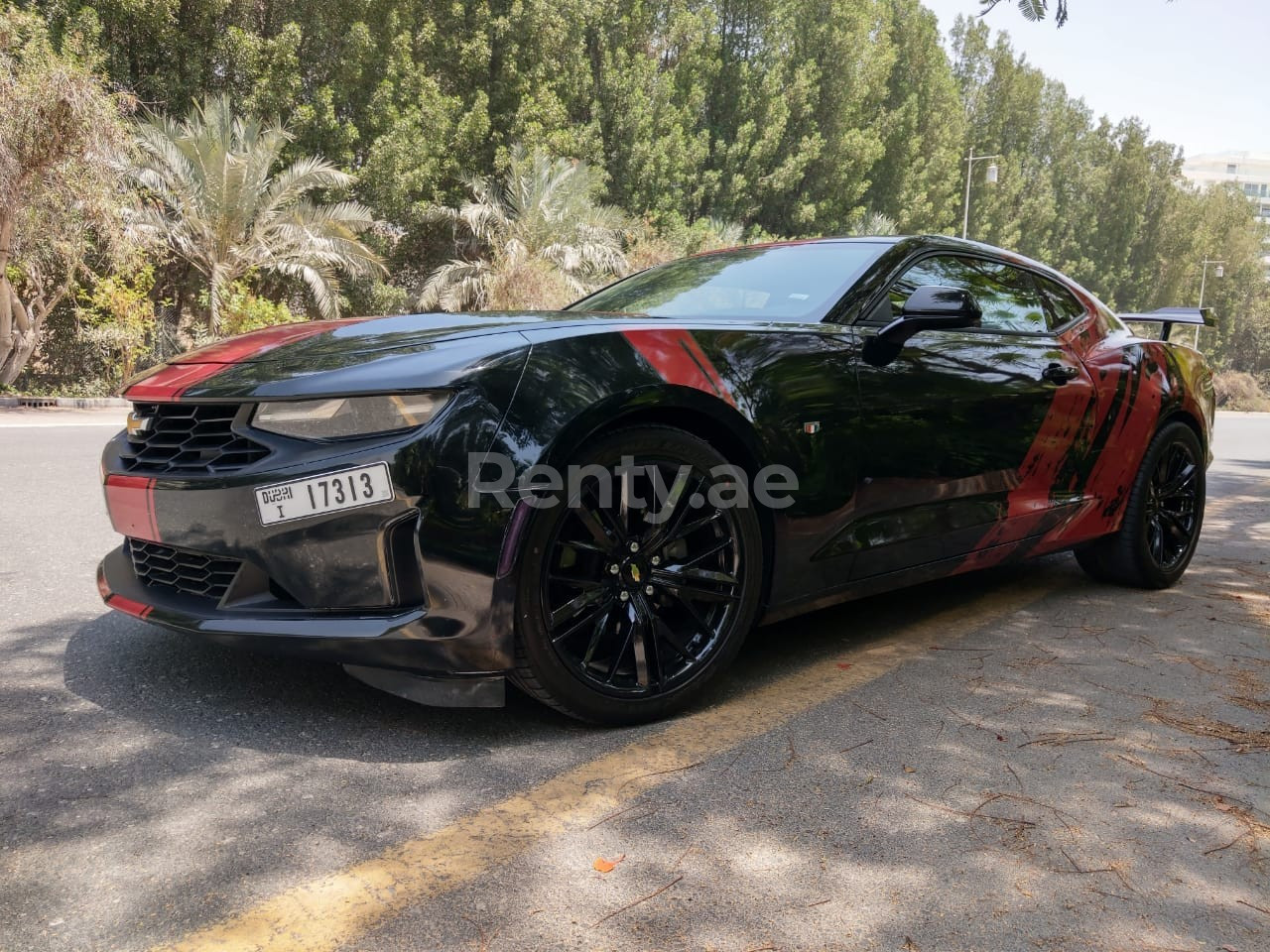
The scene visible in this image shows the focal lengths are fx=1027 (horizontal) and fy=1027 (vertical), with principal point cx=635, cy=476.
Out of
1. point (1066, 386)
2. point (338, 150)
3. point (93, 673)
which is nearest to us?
point (93, 673)

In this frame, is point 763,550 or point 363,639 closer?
point 363,639

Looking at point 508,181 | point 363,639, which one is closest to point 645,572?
point 363,639

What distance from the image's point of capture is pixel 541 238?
77.8ft

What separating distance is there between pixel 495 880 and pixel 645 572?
39.1 inches

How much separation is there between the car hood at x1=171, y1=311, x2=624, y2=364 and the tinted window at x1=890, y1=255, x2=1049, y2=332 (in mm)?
1352

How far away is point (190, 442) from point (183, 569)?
0.35 m

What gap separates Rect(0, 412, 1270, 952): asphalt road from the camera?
1.84m

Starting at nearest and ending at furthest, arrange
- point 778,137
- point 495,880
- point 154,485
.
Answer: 1. point 495,880
2. point 154,485
3. point 778,137

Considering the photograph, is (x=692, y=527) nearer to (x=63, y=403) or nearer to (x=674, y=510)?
(x=674, y=510)

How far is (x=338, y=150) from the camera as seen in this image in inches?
975

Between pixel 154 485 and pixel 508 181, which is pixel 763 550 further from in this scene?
pixel 508 181

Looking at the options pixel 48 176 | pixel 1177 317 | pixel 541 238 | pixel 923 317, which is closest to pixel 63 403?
pixel 48 176

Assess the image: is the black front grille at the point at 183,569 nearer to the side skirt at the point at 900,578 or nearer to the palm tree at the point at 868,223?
the side skirt at the point at 900,578

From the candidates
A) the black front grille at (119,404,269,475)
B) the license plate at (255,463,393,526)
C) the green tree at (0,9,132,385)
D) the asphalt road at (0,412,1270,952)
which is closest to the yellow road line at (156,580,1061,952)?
the asphalt road at (0,412,1270,952)
